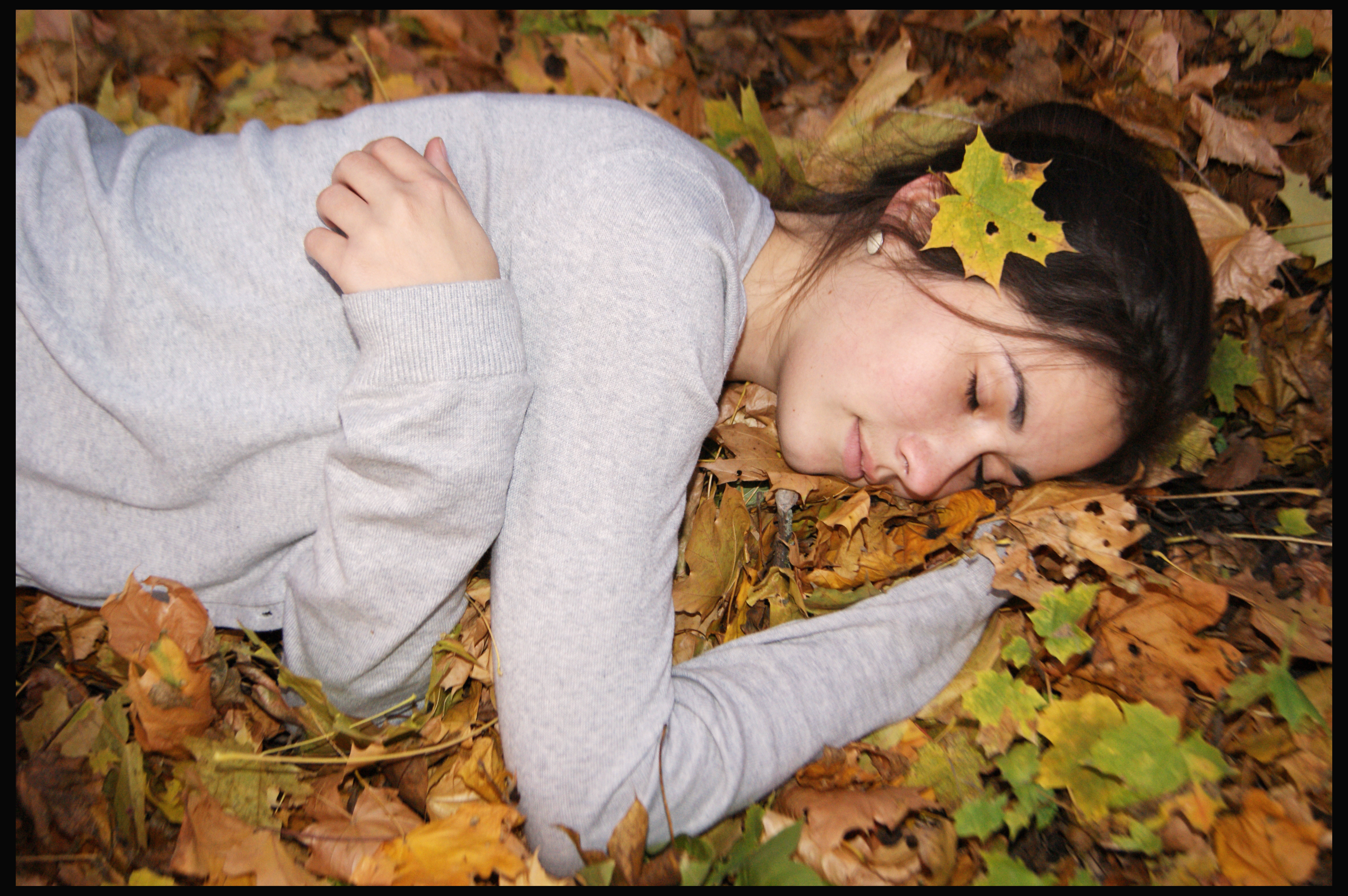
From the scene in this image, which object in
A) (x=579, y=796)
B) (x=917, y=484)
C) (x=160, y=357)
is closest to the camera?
(x=579, y=796)

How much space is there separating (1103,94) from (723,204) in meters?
1.61

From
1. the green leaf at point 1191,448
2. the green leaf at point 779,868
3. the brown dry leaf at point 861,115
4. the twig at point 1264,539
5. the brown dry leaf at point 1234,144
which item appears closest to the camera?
the green leaf at point 779,868

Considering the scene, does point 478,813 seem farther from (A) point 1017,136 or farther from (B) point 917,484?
(A) point 1017,136

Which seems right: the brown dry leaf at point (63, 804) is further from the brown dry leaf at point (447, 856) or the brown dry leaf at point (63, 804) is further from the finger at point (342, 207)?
the finger at point (342, 207)

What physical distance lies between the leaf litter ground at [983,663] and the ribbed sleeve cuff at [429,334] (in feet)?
1.93

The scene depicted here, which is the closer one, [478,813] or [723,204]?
[478,813]

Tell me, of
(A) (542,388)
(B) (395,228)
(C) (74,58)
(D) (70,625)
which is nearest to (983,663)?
(A) (542,388)

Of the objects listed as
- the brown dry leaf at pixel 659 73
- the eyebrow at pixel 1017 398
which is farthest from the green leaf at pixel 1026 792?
the brown dry leaf at pixel 659 73

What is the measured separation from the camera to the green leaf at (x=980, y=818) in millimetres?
1488

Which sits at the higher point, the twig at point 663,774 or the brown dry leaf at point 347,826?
the twig at point 663,774

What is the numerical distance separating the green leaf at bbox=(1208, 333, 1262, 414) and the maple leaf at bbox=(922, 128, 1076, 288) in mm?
874

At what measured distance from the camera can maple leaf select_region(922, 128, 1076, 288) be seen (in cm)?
162

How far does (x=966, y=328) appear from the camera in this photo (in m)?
1.63

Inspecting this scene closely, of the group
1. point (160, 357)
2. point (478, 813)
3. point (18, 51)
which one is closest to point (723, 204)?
point (160, 357)
